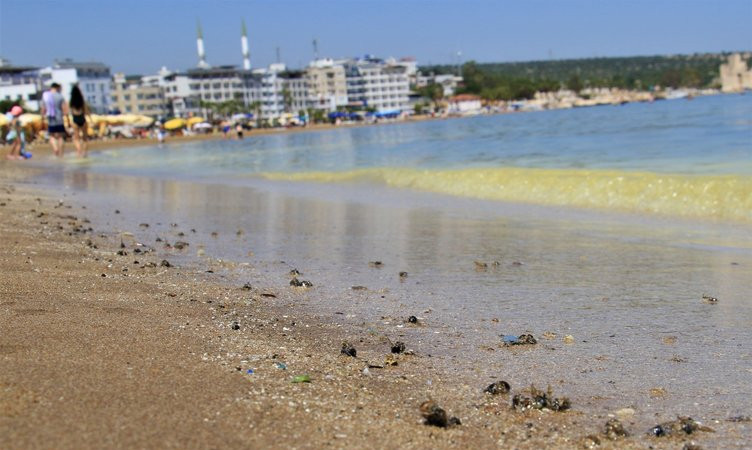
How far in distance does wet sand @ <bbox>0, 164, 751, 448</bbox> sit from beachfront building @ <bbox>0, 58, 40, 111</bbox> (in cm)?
11388

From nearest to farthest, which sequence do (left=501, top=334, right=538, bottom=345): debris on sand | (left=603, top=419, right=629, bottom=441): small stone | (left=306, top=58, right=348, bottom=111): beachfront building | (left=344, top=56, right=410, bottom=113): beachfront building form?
(left=603, top=419, right=629, bottom=441): small stone, (left=501, top=334, right=538, bottom=345): debris on sand, (left=306, top=58, right=348, bottom=111): beachfront building, (left=344, top=56, right=410, bottom=113): beachfront building

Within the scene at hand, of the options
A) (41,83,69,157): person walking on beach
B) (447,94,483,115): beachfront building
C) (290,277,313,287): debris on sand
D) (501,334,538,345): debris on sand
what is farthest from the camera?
(447,94,483,115): beachfront building

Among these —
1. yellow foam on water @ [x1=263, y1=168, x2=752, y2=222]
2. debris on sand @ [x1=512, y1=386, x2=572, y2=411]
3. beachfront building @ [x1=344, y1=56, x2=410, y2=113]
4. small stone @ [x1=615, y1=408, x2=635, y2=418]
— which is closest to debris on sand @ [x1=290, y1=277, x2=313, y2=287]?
debris on sand @ [x1=512, y1=386, x2=572, y2=411]

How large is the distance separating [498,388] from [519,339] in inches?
37.9

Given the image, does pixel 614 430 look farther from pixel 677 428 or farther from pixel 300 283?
pixel 300 283

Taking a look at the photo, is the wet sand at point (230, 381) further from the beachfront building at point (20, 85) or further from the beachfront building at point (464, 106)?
the beachfront building at point (464, 106)

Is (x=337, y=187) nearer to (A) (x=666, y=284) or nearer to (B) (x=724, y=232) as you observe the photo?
(B) (x=724, y=232)

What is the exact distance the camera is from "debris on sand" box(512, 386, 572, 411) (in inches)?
138

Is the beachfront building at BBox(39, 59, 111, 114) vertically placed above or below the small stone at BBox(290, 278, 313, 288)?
above

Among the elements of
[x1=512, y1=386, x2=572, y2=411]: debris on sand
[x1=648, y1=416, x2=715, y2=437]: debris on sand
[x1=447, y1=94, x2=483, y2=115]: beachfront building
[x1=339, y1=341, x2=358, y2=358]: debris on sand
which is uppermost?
[x1=339, y1=341, x2=358, y2=358]: debris on sand

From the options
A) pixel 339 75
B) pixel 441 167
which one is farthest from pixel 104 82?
pixel 441 167

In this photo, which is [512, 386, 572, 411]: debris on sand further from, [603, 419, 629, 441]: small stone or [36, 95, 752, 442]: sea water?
[603, 419, 629, 441]: small stone

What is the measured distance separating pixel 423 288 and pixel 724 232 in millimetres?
4501

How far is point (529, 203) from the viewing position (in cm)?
1317
